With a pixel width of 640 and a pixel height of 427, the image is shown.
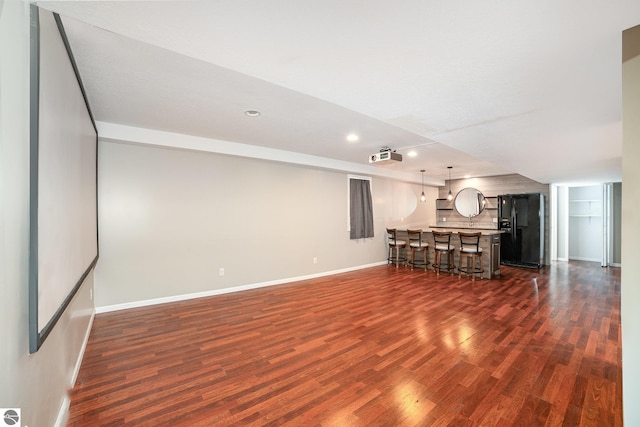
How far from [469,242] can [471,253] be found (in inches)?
10.8

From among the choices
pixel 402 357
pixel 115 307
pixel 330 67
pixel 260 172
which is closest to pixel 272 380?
pixel 402 357

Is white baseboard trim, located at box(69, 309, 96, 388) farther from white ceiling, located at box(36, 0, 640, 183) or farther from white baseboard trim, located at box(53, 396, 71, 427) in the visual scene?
white ceiling, located at box(36, 0, 640, 183)

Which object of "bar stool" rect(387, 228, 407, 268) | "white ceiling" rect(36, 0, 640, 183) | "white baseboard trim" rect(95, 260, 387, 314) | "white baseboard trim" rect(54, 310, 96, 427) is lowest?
"white baseboard trim" rect(95, 260, 387, 314)

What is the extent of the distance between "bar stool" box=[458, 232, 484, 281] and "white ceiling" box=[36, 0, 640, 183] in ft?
8.44

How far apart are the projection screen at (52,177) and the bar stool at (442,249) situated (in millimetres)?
6391

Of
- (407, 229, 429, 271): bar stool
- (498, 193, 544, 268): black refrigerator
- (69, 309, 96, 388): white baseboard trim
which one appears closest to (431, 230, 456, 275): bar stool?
(407, 229, 429, 271): bar stool

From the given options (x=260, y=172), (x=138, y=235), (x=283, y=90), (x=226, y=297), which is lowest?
(x=226, y=297)

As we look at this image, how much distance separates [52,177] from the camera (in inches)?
57.8

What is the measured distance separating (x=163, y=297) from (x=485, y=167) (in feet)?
25.0

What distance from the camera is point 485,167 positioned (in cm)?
688

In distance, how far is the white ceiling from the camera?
1.37 m

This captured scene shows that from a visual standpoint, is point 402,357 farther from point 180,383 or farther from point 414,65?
point 414,65

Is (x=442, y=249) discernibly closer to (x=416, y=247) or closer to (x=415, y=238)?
(x=416, y=247)

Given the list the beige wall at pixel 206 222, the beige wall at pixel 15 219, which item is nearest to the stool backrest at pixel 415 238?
the beige wall at pixel 206 222
